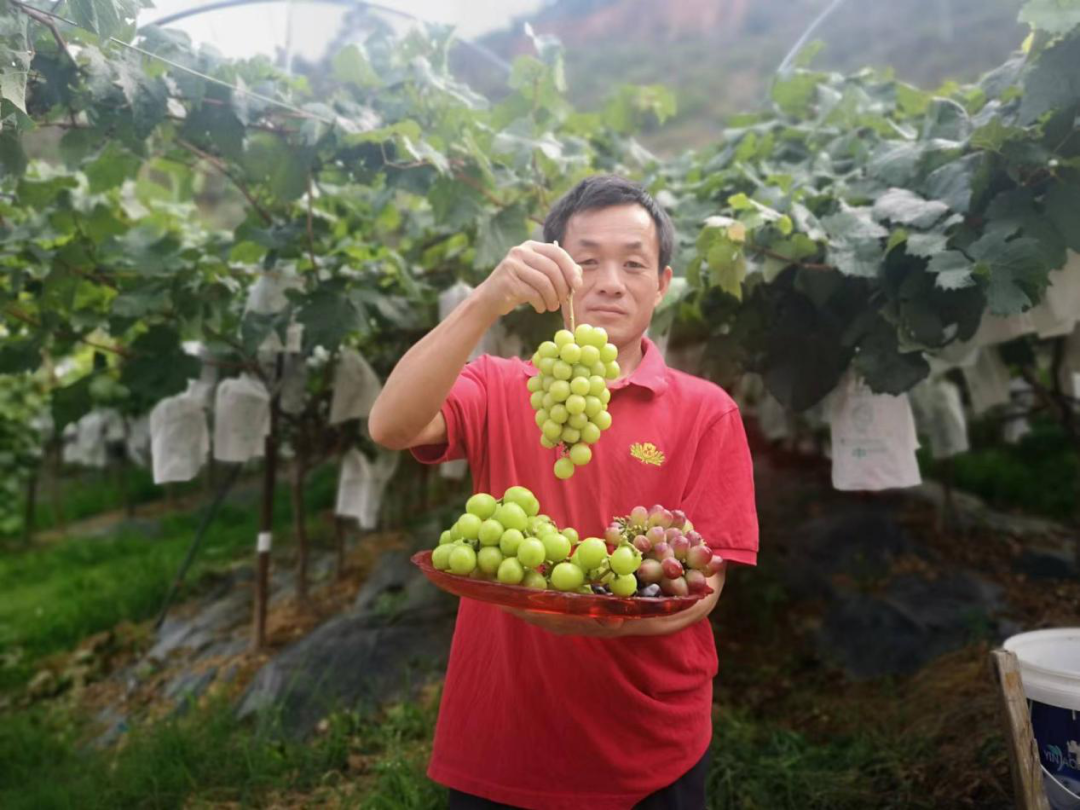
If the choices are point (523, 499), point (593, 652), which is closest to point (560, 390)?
point (523, 499)

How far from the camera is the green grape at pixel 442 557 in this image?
139cm

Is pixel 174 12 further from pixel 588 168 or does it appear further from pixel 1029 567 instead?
pixel 1029 567

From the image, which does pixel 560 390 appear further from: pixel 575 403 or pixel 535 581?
pixel 535 581

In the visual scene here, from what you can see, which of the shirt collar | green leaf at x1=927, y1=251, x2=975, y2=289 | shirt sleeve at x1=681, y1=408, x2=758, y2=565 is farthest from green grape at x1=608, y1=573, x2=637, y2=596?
green leaf at x1=927, y1=251, x2=975, y2=289

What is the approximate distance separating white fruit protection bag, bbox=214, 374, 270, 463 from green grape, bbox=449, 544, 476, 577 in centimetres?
256

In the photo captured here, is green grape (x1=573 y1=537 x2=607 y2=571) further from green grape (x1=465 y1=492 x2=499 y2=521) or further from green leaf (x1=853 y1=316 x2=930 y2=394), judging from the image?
green leaf (x1=853 y1=316 x2=930 y2=394)

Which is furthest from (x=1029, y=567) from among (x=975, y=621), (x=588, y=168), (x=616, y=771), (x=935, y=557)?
(x=616, y=771)

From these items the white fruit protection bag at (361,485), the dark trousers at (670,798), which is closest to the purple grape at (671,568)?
the dark trousers at (670,798)

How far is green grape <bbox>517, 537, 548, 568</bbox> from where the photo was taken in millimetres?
1337

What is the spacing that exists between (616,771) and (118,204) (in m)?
3.51

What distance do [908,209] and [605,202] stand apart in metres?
1.46

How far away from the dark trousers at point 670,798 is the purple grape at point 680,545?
0.64 meters

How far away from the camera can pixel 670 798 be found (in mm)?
1723

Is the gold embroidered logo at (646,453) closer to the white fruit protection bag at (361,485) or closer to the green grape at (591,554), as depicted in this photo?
the green grape at (591,554)
